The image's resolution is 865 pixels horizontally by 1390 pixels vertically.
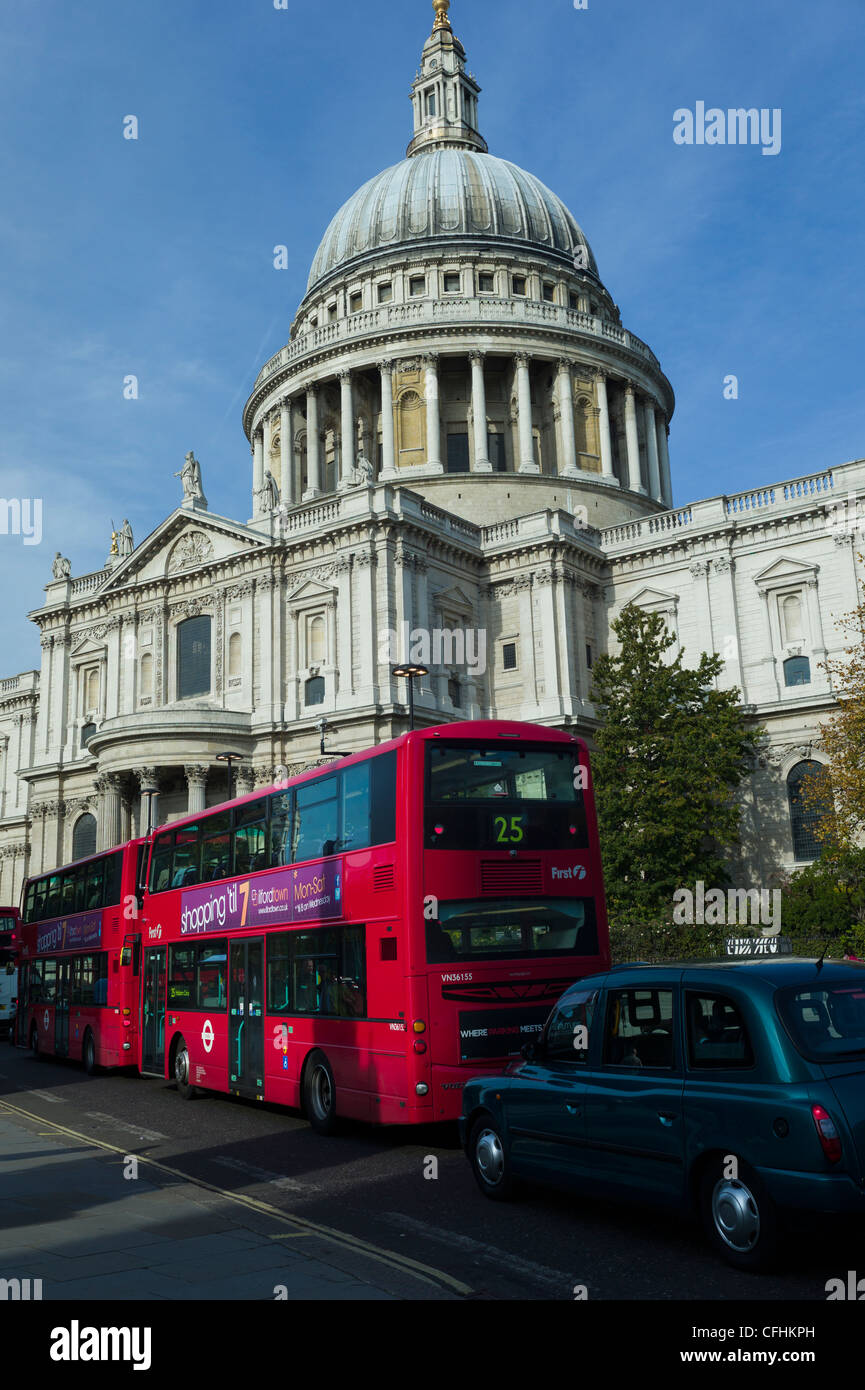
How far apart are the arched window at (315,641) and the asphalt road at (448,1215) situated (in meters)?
29.5

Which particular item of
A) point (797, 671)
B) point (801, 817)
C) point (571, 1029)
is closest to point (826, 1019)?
point (571, 1029)

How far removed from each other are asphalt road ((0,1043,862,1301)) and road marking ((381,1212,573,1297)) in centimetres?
1

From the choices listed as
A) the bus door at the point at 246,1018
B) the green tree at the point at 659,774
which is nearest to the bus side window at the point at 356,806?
the bus door at the point at 246,1018

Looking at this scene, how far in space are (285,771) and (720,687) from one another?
1735 cm

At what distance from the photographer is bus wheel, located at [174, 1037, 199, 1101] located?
2073 centimetres

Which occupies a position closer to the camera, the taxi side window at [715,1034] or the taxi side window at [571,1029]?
the taxi side window at [715,1034]

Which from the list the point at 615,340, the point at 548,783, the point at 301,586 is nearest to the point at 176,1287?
the point at 548,783

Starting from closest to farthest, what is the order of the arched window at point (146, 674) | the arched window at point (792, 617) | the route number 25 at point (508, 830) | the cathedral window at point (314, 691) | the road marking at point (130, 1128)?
the route number 25 at point (508, 830) → the road marking at point (130, 1128) → the cathedral window at point (314, 691) → the arched window at point (792, 617) → the arched window at point (146, 674)

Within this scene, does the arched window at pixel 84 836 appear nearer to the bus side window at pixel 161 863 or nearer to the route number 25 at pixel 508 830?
the bus side window at pixel 161 863

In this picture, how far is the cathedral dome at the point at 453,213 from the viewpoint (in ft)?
232

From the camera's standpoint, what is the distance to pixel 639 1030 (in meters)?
9.55

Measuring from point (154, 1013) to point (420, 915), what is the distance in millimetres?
10361

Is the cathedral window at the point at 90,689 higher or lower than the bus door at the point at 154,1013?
higher
